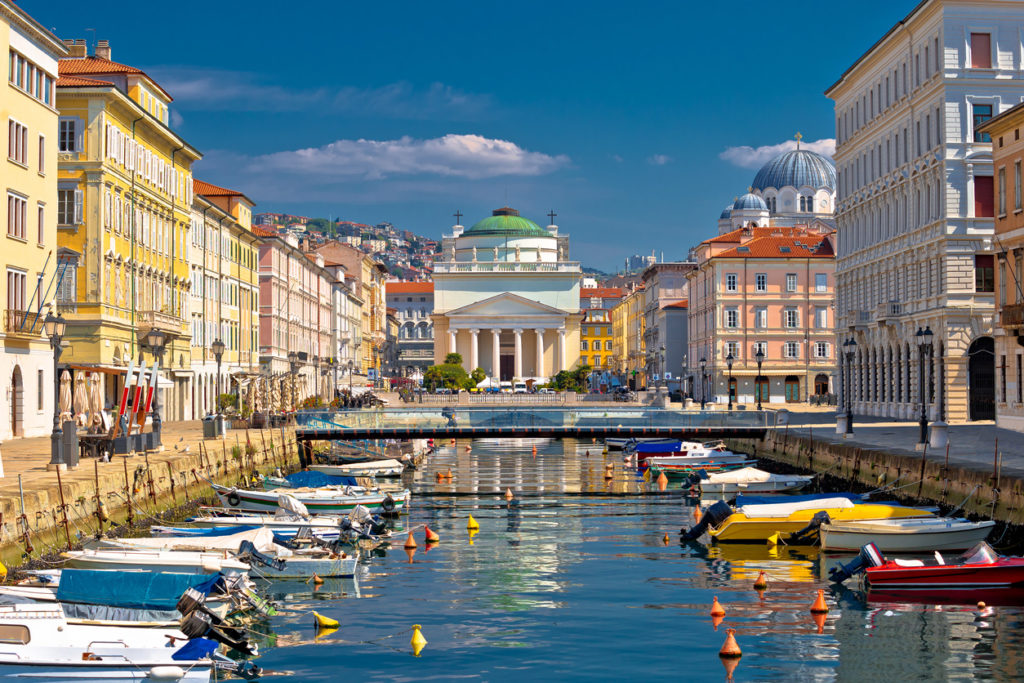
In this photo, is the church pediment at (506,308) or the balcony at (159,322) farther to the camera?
the church pediment at (506,308)

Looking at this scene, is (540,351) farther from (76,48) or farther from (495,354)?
(76,48)

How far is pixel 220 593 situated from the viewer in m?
22.8

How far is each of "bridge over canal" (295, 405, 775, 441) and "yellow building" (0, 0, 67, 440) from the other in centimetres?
1383

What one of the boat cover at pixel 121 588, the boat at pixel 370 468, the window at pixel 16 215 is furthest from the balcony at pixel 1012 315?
the window at pixel 16 215

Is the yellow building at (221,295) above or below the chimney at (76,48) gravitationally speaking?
below

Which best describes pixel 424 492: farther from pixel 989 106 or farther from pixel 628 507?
pixel 989 106

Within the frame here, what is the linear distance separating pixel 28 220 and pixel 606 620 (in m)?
30.5

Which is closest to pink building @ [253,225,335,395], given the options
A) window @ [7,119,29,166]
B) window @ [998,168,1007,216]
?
window @ [7,119,29,166]

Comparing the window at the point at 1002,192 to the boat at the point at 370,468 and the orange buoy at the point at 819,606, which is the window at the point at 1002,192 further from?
the orange buoy at the point at 819,606

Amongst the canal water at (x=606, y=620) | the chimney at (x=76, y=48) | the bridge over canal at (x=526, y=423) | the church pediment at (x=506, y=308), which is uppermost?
the chimney at (x=76, y=48)

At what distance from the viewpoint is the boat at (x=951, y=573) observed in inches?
1005

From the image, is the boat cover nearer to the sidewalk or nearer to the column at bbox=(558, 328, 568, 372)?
the sidewalk

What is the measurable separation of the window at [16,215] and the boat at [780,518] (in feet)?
85.1

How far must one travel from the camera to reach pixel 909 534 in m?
30.4
